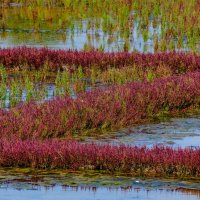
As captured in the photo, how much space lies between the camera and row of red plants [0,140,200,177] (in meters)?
8.84

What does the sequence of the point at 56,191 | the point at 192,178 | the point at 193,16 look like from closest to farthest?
the point at 56,191 < the point at 192,178 < the point at 193,16

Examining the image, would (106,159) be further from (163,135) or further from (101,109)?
(101,109)

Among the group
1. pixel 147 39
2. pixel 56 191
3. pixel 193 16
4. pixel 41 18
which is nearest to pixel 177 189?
pixel 56 191

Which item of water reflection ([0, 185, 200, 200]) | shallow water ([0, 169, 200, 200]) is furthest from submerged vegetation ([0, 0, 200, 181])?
water reflection ([0, 185, 200, 200])

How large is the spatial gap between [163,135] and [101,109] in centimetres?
94

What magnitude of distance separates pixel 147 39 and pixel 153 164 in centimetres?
1365

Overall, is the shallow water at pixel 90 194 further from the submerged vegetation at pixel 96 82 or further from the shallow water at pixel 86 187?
the submerged vegetation at pixel 96 82

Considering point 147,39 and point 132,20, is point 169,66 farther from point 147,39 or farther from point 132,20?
point 132,20

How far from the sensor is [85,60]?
56.0 ft

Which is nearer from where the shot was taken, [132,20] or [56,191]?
[56,191]

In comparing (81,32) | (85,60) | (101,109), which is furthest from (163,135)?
(81,32)

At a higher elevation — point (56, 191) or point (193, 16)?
point (56, 191)

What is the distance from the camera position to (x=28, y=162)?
9.06 meters

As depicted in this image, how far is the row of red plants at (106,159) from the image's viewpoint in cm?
884
